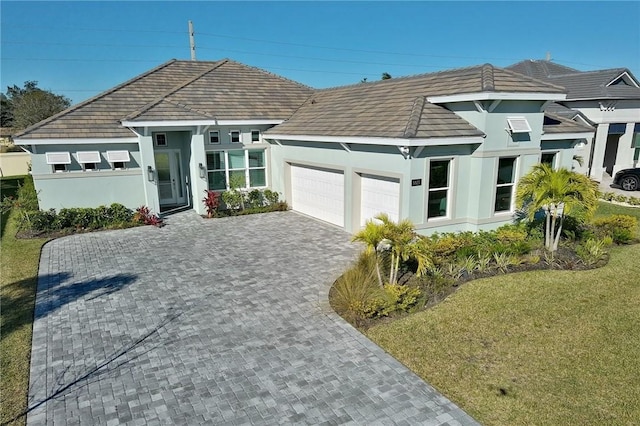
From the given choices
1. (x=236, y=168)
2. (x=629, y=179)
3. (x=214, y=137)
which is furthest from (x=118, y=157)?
(x=629, y=179)

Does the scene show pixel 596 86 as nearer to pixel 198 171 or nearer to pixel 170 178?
pixel 198 171

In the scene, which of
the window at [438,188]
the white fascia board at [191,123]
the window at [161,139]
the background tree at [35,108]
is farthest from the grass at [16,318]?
the background tree at [35,108]

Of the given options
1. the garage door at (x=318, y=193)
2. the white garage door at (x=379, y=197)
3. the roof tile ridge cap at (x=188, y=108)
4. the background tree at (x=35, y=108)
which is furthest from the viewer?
the background tree at (x=35, y=108)

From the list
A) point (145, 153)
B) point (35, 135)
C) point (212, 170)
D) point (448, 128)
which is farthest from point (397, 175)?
point (35, 135)

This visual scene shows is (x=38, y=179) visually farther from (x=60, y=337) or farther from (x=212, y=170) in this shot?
(x=60, y=337)

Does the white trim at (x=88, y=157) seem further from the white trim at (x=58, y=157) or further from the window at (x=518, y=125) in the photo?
the window at (x=518, y=125)

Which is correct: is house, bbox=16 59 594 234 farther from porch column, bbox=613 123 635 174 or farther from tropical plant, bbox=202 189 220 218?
porch column, bbox=613 123 635 174

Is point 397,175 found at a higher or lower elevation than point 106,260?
higher
